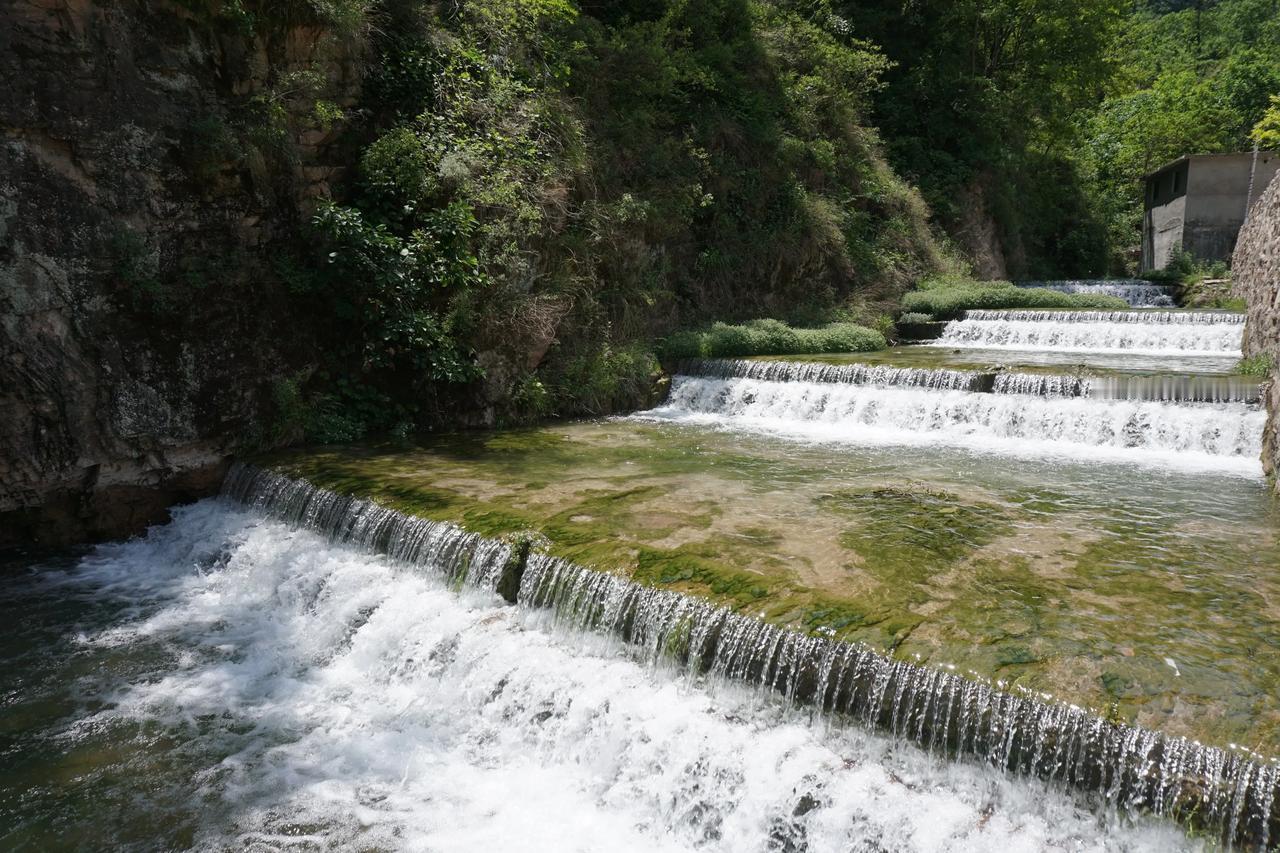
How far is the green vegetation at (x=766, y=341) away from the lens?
41.9ft

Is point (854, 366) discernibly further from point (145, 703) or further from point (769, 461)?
Answer: point (145, 703)

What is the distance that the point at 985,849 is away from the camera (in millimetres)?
3422

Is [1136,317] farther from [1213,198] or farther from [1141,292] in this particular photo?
[1213,198]

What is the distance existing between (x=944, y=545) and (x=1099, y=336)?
9.33 meters

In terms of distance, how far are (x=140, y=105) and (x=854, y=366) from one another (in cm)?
865

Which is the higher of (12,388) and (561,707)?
(12,388)

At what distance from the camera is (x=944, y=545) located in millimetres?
5383

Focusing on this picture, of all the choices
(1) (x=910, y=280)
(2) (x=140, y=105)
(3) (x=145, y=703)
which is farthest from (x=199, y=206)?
(1) (x=910, y=280)

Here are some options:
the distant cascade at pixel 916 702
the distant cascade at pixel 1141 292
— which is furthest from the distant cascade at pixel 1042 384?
the distant cascade at pixel 1141 292

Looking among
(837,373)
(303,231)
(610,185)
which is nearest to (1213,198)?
(837,373)

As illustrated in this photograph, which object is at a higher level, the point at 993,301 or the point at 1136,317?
the point at 993,301

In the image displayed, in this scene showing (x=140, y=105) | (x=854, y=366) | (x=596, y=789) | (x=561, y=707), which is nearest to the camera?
(x=596, y=789)

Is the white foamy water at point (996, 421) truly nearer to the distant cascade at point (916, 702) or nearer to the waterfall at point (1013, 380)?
the waterfall at point (1013, 380)

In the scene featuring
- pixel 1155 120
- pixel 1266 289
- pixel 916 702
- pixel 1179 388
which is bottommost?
pixel 916 702
